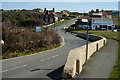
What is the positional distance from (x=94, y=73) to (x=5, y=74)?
550 cm

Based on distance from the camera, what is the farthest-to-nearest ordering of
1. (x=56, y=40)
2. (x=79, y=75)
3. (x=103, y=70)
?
1. (x=56, y=40)
2. (x=103, y=70)
3. (x=79, y=75)

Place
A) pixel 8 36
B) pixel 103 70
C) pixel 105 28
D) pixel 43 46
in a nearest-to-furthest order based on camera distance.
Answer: pixel 103 70 < pixel 8 36 < pixel 43 46 < pixel 105 28

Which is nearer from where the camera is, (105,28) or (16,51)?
(16,51)

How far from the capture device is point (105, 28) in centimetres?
7275

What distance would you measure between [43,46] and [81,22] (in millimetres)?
55903

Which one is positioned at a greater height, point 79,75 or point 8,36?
point 8,36

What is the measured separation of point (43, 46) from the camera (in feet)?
92.5

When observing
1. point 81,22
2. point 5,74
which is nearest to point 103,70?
point 5,74

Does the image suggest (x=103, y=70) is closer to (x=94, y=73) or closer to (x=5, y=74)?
(x=94, y=73)

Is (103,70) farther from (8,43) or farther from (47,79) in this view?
(8,43)

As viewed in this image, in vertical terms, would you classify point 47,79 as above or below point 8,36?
below

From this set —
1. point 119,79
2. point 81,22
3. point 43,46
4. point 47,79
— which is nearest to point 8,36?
point 43,46

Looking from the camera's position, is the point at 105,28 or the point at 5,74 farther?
the point at 105,28

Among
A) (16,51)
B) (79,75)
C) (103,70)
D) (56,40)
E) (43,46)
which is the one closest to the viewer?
(79,75)
